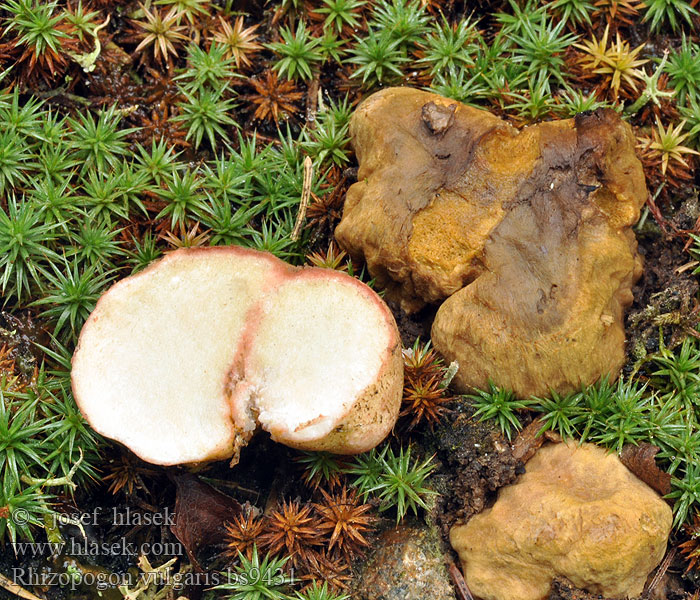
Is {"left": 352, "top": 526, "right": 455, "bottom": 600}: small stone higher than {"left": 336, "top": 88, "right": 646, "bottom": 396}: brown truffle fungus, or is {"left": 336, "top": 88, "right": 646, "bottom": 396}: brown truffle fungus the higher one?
{"left": 336, "top": 88, "right": 646, "bottom": 396}: brown truffle fungus

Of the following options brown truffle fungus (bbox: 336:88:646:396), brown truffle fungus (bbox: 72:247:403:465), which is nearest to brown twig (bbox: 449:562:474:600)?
brown truffle fungus (bbox: 72:247:403:465)

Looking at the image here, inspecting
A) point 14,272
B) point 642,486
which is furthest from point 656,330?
point 14,272

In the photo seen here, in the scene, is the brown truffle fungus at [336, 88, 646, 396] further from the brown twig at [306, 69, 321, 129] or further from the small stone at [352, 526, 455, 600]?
the small stone at [352, 526, 455, 600]

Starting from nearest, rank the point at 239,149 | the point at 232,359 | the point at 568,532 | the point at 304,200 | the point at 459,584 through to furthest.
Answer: the point at 568,532, the point at 459,584, the point at 232,359, the point at 304,200, the point at 239,149

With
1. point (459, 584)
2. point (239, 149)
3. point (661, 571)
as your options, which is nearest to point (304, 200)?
point (239, 149)

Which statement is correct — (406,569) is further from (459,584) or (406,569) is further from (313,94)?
(313,94)

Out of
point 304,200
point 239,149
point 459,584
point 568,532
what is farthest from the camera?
point 239,149

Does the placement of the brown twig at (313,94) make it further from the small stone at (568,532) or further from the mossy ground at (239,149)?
the small stone at (568,532)

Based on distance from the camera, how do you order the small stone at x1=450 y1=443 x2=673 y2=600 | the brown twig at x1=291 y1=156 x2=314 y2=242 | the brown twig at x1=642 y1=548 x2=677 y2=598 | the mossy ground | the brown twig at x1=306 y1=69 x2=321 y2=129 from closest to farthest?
the small stone at x1=450 y1=443 x2=673 y2=600 → the brown twig at x1=642 y1=548 x2=677 y2=598 → the mossy ground → the brown twig at x1=291 y1=156 x2=314 y2=242 → the brown twig at x1=306 y1=69 x2=321 y2=129
